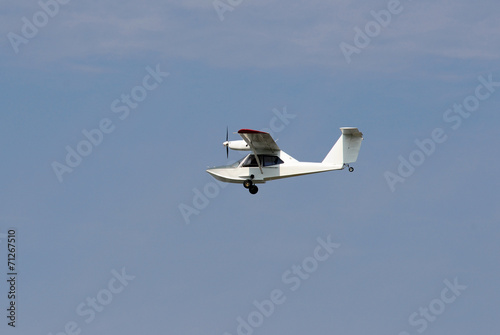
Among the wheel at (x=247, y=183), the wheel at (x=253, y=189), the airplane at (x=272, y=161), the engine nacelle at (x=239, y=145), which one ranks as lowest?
the wheel at (x=253, y=189)

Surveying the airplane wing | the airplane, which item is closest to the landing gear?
the airplane

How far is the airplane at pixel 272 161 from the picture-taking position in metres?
69.5

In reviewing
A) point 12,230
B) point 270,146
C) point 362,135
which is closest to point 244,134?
point 270,146

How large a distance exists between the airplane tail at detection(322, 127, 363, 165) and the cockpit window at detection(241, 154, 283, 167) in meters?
2.70

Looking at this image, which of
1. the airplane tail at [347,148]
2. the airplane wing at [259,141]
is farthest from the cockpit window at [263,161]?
the airplane tail at [347,148]

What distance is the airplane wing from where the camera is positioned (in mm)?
68375

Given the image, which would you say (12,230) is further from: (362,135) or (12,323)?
(362,135)

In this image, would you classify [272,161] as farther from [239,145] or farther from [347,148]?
[347,148]

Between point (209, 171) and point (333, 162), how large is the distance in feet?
24.1

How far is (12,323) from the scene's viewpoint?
62.8 m

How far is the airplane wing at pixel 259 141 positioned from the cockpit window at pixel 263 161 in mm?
233

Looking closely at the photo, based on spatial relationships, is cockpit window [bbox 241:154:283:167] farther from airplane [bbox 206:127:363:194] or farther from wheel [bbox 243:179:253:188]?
wheel [bbox 243:179:253:188]

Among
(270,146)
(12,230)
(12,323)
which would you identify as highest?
(270,146)

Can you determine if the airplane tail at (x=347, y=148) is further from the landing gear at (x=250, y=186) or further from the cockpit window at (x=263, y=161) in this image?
the landing gear at (x=250, y=186)
